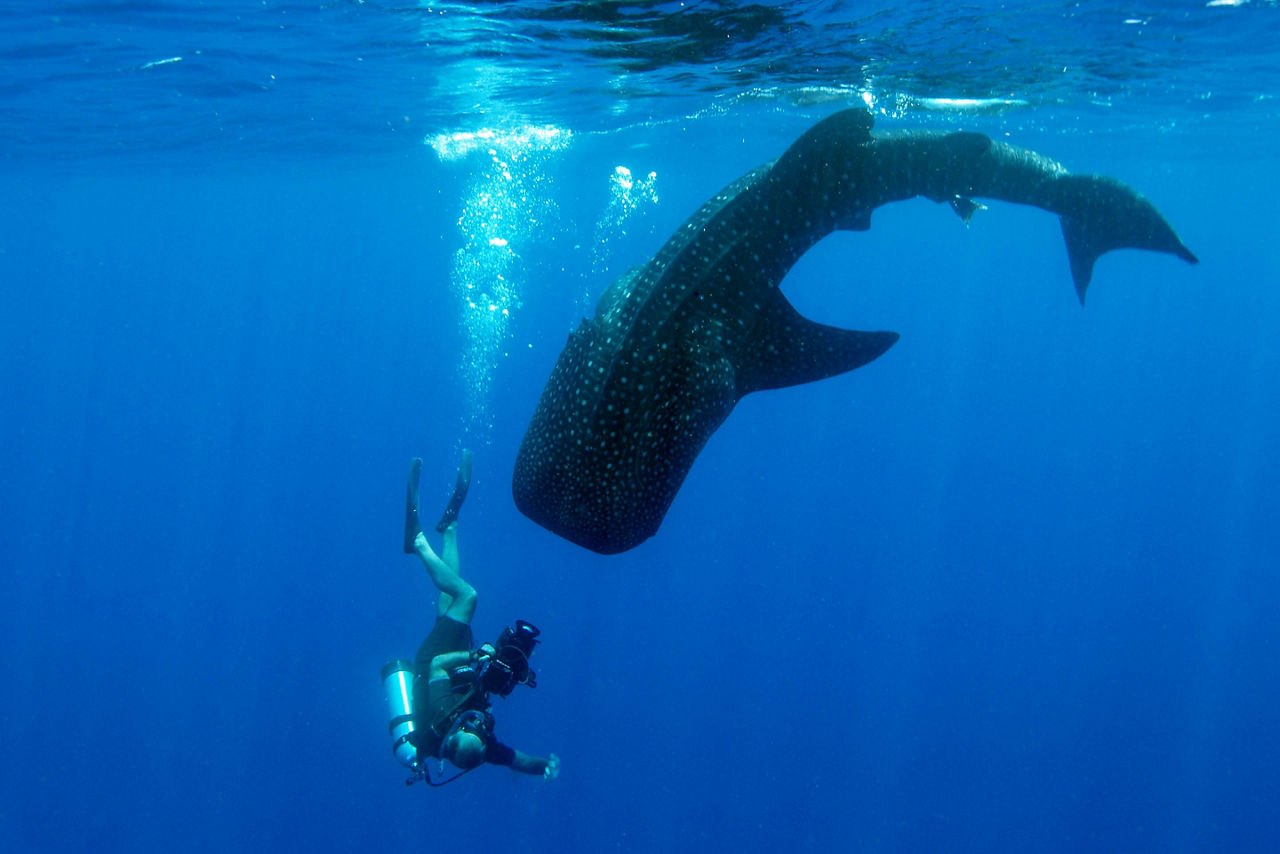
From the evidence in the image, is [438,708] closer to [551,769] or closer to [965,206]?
[551,769]

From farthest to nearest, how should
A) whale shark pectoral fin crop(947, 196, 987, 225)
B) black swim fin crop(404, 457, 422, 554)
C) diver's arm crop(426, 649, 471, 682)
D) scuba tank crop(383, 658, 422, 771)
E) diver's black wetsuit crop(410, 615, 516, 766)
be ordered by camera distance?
black swim fin crop(404, 457, 422, 554) → diver's arm crop(426, 649, 471, 682) → scuba tank crop(383, 658, 422, 771) → diver's black wetsuit crop(410, 615, 516, 766) → whale shark pectoral fin crop(947, 196, 987, 225)

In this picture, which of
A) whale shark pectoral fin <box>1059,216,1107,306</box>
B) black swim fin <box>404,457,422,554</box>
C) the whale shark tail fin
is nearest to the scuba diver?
black swim fin <box>404,457,422,554</box>

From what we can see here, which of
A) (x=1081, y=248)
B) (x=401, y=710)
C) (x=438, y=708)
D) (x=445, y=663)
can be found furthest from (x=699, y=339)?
(x=401, y=710)

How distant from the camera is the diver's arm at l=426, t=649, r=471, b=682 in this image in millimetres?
9844

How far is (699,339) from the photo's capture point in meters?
3.01

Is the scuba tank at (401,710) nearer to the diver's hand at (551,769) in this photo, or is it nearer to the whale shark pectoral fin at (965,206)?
the diver's hand at (551,769)

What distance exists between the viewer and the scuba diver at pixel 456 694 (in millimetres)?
9008

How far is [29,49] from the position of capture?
42.4 feet

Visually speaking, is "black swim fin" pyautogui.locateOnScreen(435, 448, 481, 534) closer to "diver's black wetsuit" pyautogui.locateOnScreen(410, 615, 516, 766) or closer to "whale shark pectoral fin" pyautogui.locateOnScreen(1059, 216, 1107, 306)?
"diver's black wetsuit" pyautogui.locateOnScreen(410, 615, 516, 766)

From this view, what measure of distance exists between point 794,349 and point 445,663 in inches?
317

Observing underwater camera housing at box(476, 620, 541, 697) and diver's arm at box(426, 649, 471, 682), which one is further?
diver's arm at box(426, 649, 471, 682)

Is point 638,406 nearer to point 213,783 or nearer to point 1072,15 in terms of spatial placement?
point 1072,15

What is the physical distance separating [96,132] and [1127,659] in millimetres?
53371

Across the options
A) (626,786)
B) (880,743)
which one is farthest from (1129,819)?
(626,786)
